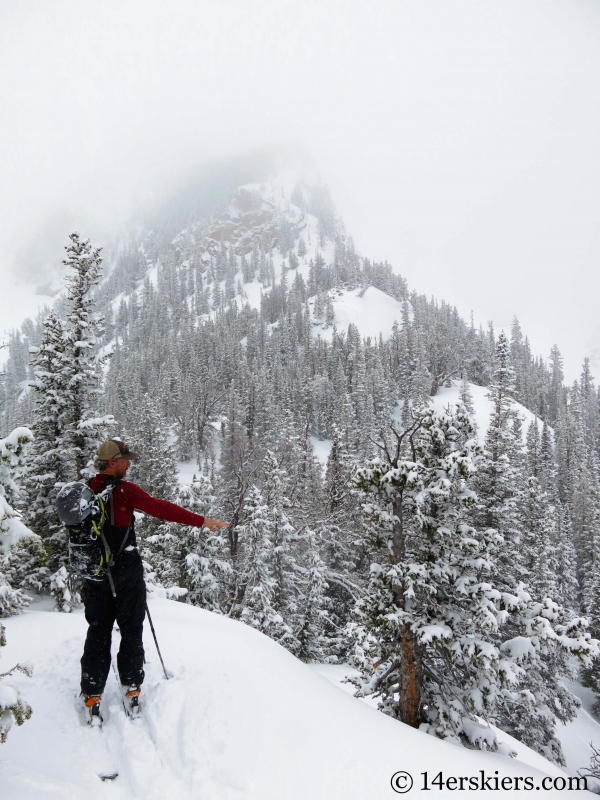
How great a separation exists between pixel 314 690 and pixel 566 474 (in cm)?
7449

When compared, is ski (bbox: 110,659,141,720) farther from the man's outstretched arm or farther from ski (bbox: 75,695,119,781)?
the man's outstretched arm

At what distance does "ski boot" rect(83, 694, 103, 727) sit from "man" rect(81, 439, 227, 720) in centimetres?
3

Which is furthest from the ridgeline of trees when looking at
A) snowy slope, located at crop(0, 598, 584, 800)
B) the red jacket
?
snowy slope, located at crop(0, 598, 584, 800)

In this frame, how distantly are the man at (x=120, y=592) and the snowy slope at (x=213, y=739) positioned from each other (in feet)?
1.17

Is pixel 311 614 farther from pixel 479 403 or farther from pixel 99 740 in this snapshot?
pixel 479 403

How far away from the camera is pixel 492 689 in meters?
8.83

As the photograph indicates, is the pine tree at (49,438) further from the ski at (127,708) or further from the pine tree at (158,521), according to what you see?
the ski at (127,708)

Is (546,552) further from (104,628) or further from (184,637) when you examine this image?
(104,628)

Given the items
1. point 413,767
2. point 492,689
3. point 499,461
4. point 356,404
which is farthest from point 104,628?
point 356,404

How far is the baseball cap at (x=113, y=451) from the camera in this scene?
4500 millimetres

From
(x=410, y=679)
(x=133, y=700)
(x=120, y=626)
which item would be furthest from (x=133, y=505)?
(x=410, y=679)

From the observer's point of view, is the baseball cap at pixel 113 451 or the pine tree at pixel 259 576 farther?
the pine tree at pixel 259 576

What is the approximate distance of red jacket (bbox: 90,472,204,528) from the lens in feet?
14.4

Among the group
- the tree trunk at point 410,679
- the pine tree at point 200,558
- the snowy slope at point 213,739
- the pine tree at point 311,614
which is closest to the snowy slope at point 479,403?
the pine tree at point 311,614
